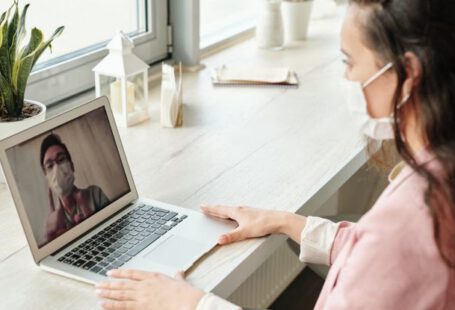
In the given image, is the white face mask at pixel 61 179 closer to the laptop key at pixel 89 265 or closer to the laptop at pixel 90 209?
the laptop at pixel 90 209

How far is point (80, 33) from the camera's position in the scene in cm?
195

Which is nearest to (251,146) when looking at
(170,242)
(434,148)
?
(170,242)

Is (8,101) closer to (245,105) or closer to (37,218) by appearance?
(37,218)

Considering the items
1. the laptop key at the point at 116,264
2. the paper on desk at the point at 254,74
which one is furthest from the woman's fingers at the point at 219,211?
the paper on desk at the point at 254,74

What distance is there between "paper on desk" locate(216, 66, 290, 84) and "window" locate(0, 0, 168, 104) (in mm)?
221

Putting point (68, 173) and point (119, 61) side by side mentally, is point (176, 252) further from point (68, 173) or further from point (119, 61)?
point (119, 61)

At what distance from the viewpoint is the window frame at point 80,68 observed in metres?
1.80

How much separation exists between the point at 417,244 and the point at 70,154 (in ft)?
2.03

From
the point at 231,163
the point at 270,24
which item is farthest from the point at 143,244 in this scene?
the point at 270,24

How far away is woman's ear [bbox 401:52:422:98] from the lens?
99 centimetres

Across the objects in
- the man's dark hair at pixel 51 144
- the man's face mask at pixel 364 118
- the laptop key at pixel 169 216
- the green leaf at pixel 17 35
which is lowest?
the laptop key at pixel 169 216

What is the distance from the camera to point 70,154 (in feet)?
4.26

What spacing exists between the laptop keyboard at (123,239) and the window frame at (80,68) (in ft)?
1.78

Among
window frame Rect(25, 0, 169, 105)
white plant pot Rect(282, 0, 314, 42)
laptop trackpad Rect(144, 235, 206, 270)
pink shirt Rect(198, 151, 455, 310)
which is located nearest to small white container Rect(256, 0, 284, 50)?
white plant pot Rect(282, 0, 314, 42)
